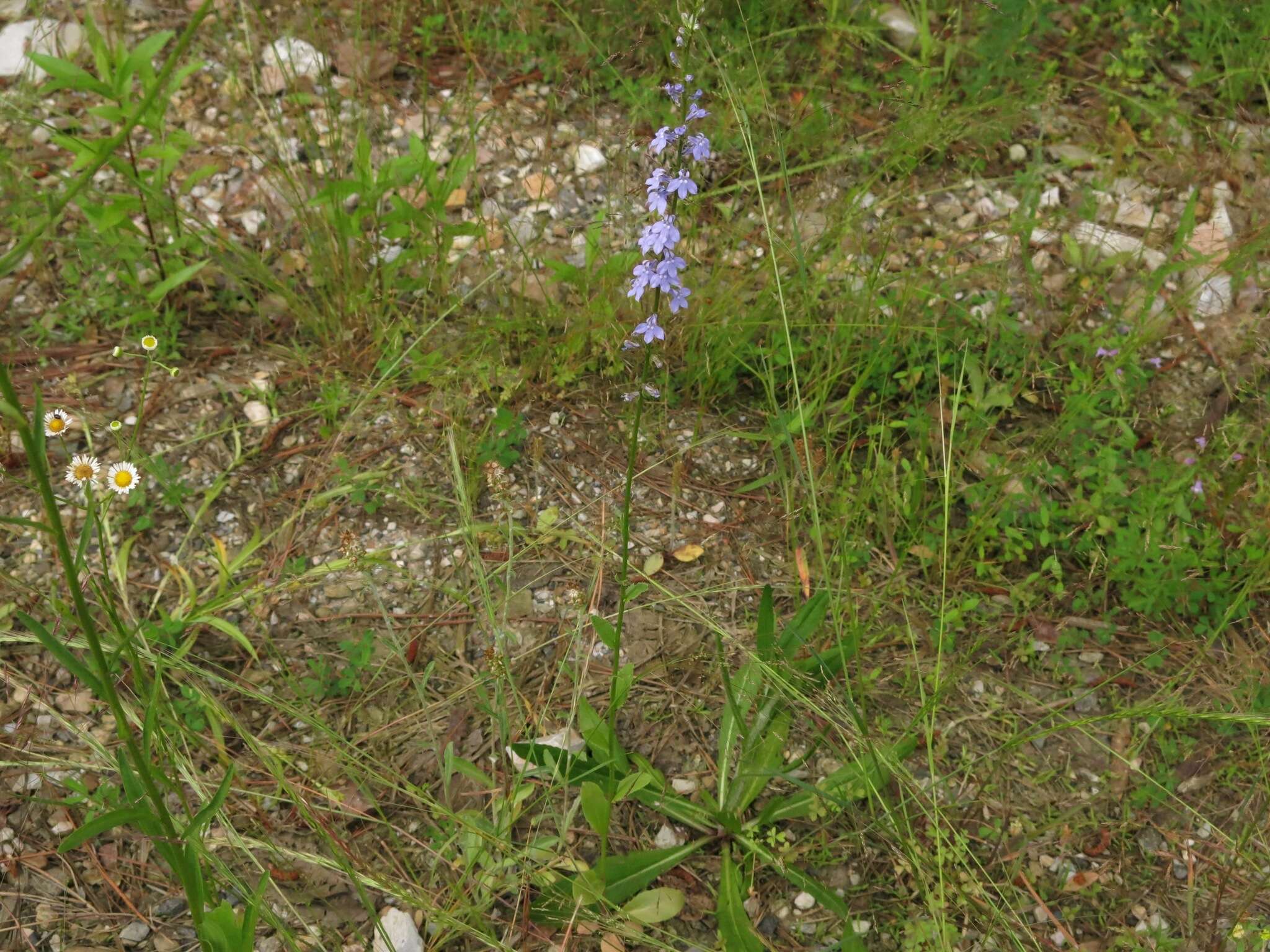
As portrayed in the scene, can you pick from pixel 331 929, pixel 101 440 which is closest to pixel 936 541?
pixel 331 929

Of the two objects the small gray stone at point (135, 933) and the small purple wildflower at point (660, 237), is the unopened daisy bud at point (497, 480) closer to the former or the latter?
the small purple wildflower at point (660, 237)

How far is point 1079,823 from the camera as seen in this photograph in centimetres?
214

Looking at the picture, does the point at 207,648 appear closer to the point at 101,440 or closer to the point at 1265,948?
the point at 101,440

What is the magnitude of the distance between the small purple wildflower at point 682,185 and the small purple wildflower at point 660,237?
40mm

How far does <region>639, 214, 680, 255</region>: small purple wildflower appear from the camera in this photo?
1.46 meters

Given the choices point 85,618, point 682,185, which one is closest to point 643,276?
point 682,185

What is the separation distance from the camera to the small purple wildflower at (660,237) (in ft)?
4.78

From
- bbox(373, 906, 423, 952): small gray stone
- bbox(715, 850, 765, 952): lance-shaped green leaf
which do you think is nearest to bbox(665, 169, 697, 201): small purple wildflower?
bbox(715, 850, 765, 952): lance-shaped green leaf

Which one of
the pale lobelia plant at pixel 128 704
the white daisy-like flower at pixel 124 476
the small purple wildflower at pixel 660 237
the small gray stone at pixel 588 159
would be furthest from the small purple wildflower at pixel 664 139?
the small gray stone at pixel 588 159

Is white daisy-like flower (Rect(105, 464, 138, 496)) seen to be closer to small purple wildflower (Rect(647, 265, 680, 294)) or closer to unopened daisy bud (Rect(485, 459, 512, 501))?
unopened daisy bud (Rect(485, 459, 512, 501))

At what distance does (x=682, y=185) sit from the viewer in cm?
145

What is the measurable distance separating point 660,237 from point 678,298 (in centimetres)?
12

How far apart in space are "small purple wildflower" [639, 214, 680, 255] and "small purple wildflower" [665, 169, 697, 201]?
40 millimetres

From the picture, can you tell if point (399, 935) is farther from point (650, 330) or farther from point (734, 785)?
point (650, 330)
